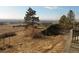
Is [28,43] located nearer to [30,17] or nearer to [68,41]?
[30,17]

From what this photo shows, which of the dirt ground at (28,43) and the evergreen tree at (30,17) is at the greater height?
the evergreen tree at (30,17)

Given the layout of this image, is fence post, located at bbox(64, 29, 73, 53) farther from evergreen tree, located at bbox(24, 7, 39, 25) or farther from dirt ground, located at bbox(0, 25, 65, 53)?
evergreen tree, located at bbox(24, 7, 39, 25)

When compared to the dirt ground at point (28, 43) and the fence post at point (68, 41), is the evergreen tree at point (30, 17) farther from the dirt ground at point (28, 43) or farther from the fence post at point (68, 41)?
the fence post at point (68, 41)

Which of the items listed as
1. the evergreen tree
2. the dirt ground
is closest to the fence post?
the dirt ground

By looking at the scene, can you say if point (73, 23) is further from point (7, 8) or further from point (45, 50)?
point (7, 8)

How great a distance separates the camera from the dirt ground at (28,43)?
2838 mm

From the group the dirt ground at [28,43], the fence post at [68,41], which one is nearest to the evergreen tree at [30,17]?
the dirt ground at [28,43]

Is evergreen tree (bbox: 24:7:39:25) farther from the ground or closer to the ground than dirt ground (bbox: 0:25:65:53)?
farther from the ground

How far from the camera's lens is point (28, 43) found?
2846 mm

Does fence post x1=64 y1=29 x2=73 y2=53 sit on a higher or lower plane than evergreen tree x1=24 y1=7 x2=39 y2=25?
lower

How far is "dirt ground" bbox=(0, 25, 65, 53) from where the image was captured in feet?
9.31

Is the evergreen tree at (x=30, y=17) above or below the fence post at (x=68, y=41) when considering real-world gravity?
above
